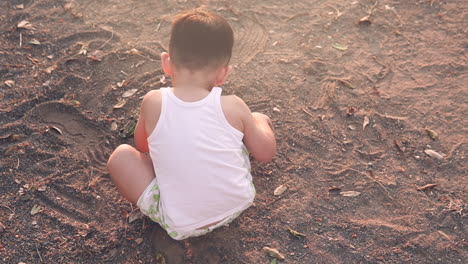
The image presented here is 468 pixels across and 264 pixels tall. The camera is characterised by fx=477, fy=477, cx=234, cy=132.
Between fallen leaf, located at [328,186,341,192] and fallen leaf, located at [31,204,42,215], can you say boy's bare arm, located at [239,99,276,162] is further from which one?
fallen leaf, located at [31,204,42,215]

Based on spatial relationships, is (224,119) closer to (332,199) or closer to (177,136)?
(177,136)

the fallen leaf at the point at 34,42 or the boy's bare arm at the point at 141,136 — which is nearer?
the boy's bare arm at the point at 141,136

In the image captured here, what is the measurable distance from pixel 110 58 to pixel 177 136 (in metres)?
1.58

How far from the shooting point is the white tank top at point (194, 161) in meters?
2.14

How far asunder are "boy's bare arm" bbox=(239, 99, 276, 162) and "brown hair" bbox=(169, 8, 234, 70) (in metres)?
0.27

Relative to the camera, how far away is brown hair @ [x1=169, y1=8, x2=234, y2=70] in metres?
2.16

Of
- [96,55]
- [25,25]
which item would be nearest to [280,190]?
[96,55]

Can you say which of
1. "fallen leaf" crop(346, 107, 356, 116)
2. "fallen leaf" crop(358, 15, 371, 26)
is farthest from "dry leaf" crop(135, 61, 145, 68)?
"fallen leaf" crop(358, 15, 371, 26)

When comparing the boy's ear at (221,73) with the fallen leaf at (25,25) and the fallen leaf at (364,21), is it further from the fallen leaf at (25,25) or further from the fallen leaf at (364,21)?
the fallen leaf at (25,25)

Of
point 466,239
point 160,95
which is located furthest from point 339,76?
point 160,95

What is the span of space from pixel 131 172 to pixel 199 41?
0.73m

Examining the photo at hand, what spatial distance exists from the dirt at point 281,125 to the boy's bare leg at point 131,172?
30cm

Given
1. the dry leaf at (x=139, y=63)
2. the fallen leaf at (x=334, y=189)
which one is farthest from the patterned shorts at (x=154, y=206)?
the dry leaf at (x=139, y=63)

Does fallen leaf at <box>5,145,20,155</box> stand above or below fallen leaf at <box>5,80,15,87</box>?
below
